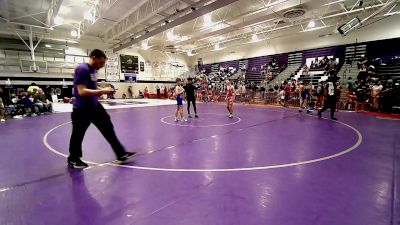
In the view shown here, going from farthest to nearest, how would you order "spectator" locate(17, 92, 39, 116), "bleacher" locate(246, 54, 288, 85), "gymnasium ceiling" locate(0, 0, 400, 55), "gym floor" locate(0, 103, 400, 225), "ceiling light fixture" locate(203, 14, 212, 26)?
"bleacher" locate(246, 54, 288, 85) → "ceiling light fixture" locate(203, 14, 212, 26) → "gymnasium ceiling" locate(0, 0, 400, 55) → "spectator" locate(17, 92, 39, 116) → "gym floor" locate(0, 103, 400, 225)

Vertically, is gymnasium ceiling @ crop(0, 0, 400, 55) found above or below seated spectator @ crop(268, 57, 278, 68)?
above

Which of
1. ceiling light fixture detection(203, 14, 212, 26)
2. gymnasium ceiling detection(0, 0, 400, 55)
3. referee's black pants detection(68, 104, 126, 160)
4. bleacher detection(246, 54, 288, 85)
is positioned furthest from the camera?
bleacher detection(246, 54, 288, 85)

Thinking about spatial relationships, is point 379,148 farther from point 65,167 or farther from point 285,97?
point 285,97

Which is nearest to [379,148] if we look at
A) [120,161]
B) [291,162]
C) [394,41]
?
[291,162]

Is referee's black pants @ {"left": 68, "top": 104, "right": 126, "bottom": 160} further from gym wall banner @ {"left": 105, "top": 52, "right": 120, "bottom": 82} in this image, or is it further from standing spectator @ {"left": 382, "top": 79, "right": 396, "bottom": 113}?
gym wall banner @ {"left": 105, "top": 52, "right": 120, "bottom": 82}

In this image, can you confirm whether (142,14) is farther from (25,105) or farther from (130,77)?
(130,77)

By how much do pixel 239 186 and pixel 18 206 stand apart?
8.75ft

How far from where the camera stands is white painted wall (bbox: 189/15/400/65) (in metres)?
15.5

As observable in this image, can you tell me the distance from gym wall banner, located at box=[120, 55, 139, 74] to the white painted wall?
31.0 ft

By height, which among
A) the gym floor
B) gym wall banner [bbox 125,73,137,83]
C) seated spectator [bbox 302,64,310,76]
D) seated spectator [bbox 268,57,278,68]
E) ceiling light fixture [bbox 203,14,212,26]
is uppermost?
ceiling light fixture [bbox 203,14,212,26]

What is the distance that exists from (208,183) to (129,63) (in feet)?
86.1

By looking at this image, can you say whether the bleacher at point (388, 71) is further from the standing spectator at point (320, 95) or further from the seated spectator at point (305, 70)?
the seated spectator at point (305, 70)

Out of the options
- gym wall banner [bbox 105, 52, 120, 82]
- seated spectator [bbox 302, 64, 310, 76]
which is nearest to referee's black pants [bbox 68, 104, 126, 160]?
seated spectator [bbox 302, 64, 310, 76]

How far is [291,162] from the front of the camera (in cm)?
385
